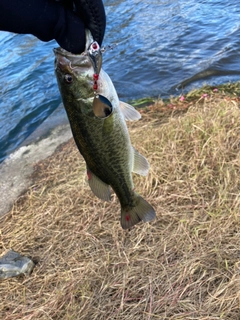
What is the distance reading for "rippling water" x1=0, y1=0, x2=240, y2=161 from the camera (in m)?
7.18

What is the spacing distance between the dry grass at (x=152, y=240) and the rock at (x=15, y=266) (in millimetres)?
60

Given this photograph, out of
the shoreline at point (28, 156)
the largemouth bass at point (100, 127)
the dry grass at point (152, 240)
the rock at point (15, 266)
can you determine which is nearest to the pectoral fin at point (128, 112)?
the largemouth bass at point (100, 127)

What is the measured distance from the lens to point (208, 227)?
3.13 meters

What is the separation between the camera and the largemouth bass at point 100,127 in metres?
1.81

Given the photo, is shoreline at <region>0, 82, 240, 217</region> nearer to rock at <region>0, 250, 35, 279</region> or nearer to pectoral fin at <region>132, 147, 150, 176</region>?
rock at <region>0, 250, 35, 279</region>

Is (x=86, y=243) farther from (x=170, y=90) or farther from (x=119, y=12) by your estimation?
(x=119, y=12)

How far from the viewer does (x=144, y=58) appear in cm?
841

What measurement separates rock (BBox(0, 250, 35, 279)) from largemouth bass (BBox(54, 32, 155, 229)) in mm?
1348

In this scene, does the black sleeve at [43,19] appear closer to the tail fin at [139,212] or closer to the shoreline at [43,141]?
the tail fin at [139,212]

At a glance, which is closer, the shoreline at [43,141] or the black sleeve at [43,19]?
the black sleeve at [43,19]

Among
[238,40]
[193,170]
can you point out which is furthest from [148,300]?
[238,40]

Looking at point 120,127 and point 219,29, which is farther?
point 219,29

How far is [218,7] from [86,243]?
855 cm

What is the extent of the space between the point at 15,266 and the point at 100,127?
1.89 metres
